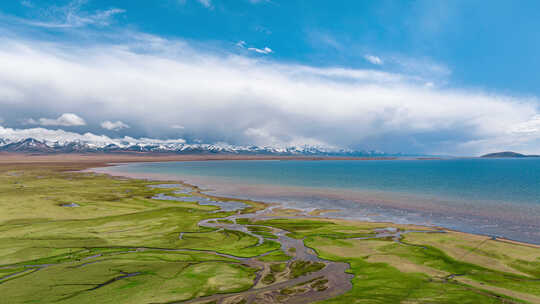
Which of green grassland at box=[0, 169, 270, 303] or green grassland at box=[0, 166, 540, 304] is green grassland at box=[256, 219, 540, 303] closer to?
green grassland at box=[0, 166, 540, 304]

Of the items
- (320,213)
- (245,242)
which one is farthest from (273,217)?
(245,242)

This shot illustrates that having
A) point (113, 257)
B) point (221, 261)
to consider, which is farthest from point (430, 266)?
point (113, 257)

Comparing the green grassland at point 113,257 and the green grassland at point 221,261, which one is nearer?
the green grassland at point 221,261

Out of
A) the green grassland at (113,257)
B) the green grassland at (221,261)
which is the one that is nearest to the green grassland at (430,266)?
the green grassland at (221,261)

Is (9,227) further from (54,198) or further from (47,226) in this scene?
(54,198)

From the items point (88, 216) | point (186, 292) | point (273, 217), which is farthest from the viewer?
point (273, 217)

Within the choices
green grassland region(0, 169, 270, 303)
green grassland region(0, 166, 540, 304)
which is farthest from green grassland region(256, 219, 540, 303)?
green grassland region(0, 169, 270, 303)

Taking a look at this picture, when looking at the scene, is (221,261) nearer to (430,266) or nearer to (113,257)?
(113,257)

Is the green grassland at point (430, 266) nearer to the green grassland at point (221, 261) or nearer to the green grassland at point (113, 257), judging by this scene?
the green grassland at point (221, 261)
